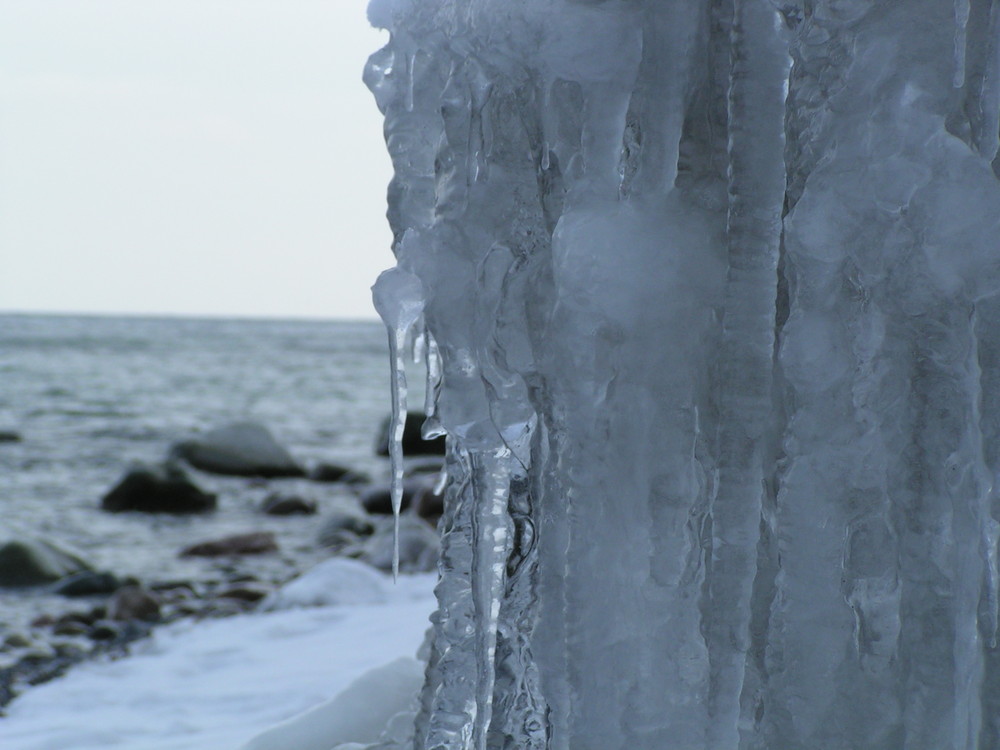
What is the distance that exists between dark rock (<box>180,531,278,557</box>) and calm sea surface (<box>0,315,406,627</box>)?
0.12 m

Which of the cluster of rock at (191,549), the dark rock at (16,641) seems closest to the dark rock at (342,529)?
the cluster of rock at (191,549)

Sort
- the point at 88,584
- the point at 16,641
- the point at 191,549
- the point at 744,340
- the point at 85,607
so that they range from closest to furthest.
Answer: the point at 744,340 → the point at 16,641 → the point at 85,607 → the point at 88,584 → the point at 191,549

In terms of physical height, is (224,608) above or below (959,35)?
below

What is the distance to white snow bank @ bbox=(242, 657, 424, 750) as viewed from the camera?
2.23 meters

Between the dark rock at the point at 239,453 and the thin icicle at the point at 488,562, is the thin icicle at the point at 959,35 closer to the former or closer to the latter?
the thin icicle at the point at 488,562

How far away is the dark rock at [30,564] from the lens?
212 inches

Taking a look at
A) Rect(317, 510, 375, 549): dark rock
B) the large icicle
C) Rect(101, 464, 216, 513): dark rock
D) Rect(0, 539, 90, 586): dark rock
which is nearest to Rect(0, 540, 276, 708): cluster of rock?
Rect(0, 539, 90, 586): dark rock

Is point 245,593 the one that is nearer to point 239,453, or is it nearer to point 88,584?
point 88,584

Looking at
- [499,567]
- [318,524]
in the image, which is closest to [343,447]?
[318,524]

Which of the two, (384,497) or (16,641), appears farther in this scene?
(384,497)

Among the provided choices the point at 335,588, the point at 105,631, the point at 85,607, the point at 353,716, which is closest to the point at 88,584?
the point at 85,607

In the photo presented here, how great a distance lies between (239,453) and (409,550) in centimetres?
403

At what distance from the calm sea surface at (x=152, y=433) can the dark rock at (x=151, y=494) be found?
18 centimetres

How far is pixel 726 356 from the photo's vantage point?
1.22 metres
